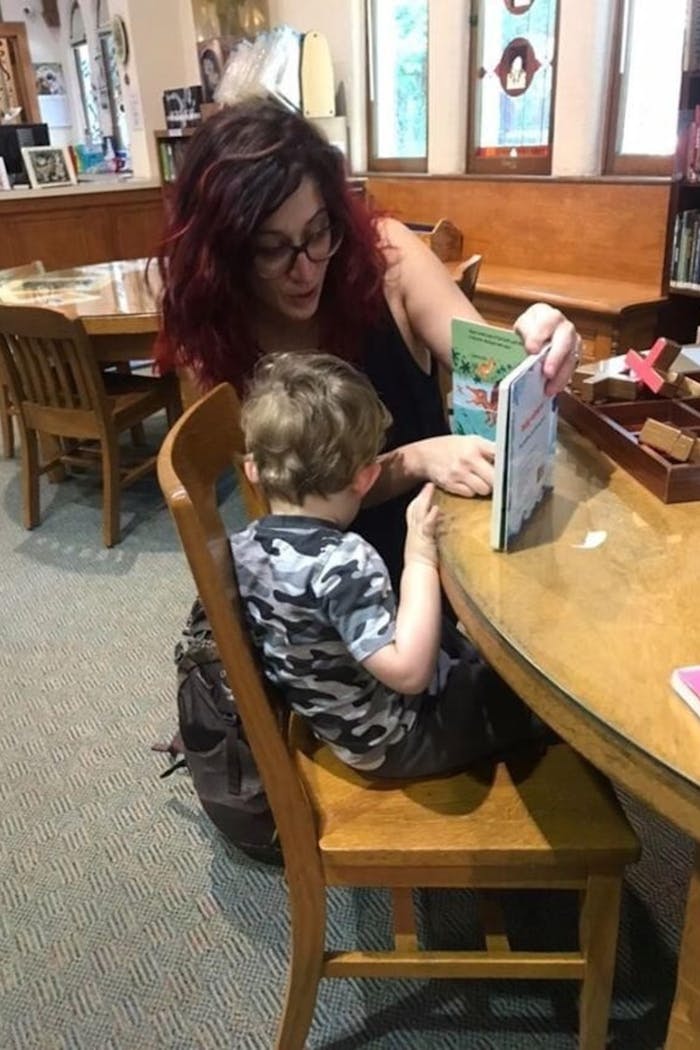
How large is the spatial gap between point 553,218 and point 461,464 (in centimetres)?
271

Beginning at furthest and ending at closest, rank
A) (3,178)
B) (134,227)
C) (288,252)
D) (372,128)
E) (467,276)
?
(134,227) → (3,178) → (372,128) → (467,276) → (288,252)

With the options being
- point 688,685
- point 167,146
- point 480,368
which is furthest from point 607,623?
point 167,146

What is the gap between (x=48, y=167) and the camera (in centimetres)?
511

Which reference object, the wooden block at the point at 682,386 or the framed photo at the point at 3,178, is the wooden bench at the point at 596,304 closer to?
the wooden block at the point at 682,386

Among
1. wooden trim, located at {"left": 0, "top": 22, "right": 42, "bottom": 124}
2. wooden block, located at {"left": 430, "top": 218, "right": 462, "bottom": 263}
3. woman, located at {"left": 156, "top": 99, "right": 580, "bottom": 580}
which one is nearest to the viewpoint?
woman, located at {"left": 156, "top": 99, "right": 580, "bottom": 580}

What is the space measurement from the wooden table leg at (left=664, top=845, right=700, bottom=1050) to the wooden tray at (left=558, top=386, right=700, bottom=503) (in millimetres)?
446

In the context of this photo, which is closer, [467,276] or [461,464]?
[461,464]

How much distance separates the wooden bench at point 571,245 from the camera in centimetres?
296

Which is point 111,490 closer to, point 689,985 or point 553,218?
point 553,218

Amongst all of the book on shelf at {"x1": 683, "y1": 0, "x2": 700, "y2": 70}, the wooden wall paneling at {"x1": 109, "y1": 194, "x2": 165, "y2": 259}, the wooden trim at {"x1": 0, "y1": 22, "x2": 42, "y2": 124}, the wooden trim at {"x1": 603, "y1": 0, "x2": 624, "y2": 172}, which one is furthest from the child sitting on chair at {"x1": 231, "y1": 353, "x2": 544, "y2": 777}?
the wooden trim at {"x1": 0, "y1": 22, "x2": 42, "y2": 124}

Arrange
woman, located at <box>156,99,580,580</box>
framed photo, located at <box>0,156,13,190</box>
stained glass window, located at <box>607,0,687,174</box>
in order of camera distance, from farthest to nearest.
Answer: framed photo, located at <box>0,156,13,190</box>
stained glass window, located at <box>607,0,687,174</box>
woman, located at <box>156,99,580,580</box>

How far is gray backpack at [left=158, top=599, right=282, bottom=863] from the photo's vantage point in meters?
1.38

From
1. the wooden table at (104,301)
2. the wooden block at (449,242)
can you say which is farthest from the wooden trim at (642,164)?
the wooden table at (104,301)

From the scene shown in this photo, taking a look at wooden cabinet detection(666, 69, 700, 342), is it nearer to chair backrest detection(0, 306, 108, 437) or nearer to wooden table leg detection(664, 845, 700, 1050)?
chair backrest detection(0, 306, 108, 437)
